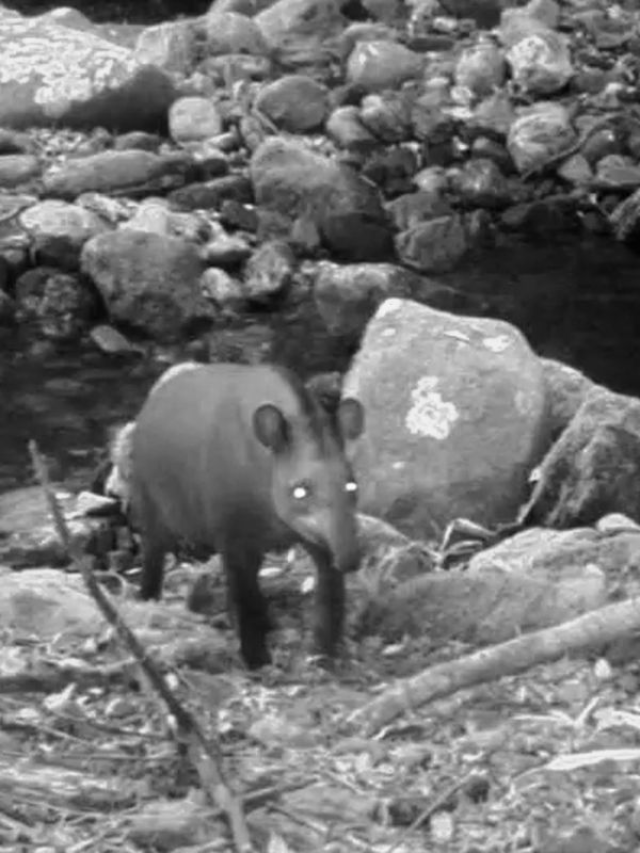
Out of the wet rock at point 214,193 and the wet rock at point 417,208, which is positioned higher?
the wet rock at point 214,193

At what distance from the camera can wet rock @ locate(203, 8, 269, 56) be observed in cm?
2295

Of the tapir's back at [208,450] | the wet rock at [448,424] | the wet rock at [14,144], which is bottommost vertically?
the wet rock at [14,144]

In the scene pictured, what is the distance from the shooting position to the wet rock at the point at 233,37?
22953 mm

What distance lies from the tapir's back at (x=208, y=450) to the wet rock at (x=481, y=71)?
573 inches

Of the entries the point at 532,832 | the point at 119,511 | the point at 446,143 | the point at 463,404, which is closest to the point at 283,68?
the point at 446,143

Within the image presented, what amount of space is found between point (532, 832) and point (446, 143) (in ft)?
53.2

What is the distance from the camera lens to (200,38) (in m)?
23.3

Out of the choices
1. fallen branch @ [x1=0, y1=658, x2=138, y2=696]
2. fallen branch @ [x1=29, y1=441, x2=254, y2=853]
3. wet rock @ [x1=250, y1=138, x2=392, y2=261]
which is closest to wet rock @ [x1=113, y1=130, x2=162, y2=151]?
wet rock @ [x1=250, y1=138, x2=392, y2=261]

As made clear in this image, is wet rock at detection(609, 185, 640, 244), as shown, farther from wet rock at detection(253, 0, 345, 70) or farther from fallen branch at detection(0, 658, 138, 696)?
fallen branch at detection(0, 658, 138, 696)

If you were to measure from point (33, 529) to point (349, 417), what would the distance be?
21.0 ft

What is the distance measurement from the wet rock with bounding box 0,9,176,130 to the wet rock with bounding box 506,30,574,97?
309 cm

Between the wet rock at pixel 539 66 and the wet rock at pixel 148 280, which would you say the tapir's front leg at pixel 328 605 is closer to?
the wet rock at pixel 148 280

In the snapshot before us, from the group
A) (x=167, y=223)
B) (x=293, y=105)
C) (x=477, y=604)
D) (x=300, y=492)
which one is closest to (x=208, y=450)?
(x=300, y=492)

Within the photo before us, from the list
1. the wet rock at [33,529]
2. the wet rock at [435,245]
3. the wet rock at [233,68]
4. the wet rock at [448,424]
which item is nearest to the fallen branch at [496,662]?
the wet rock at [448,424]
